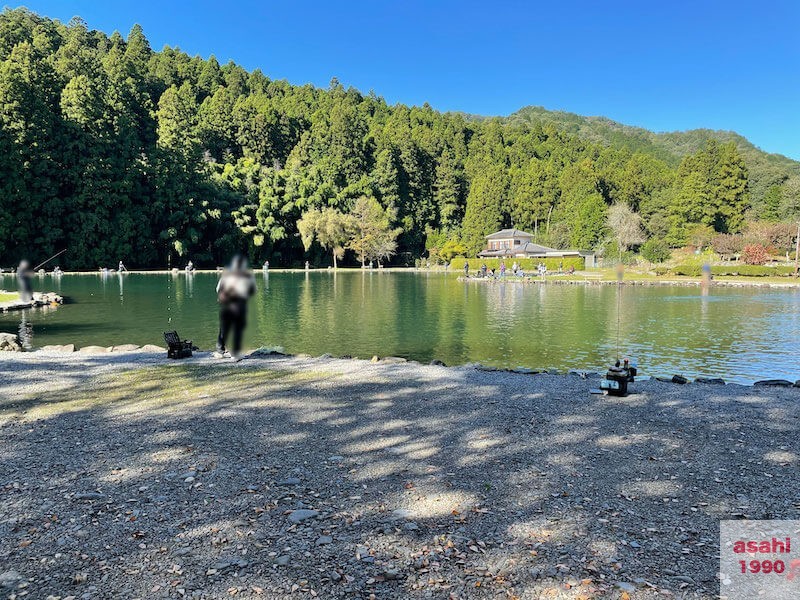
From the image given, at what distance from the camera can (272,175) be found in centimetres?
6456

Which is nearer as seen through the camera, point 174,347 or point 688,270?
point 174,347

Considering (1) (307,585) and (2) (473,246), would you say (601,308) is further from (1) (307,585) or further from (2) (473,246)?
(2) (473,246)

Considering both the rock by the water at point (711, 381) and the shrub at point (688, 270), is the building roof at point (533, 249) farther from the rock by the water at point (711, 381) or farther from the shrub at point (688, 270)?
the rock by the water at point (711, 381)

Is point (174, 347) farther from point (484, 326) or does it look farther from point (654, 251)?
point (654, 251)

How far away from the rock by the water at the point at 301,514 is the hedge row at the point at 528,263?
173ft

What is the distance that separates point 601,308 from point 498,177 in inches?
2018

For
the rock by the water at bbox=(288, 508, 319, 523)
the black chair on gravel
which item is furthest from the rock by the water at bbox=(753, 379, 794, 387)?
the black chair on gravel

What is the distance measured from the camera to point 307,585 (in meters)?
3.36

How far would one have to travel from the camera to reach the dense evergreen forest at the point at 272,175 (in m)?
46.2

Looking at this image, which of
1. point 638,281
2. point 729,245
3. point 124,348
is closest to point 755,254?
point 729,245

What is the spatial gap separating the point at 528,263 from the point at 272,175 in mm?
33616

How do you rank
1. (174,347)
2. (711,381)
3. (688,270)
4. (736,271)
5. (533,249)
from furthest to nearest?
(533,249) < (688,270) < (736,271) < (174,347) < (711,381)

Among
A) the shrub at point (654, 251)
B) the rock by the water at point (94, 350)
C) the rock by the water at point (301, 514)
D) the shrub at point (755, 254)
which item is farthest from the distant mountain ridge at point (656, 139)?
the rock by the water at point (301, 514)

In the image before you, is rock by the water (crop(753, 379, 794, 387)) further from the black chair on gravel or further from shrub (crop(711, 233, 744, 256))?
shrub (crop(711, 233, 744, 256))
